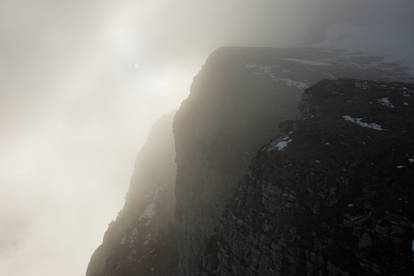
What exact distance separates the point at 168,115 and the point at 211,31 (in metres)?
41.9

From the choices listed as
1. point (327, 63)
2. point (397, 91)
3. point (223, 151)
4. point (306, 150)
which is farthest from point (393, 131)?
point (327, 63)

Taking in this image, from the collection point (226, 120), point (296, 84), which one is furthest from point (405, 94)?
point (226, 120)

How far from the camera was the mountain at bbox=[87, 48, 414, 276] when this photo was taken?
11.9m

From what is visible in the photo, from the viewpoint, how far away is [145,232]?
3797cm

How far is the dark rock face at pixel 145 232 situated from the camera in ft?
109

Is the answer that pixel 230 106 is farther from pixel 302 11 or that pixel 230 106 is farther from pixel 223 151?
pixel 302 11

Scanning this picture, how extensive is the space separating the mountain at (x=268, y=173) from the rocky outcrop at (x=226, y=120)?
0.16m

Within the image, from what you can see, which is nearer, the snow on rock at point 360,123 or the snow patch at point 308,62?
the snow on rock at point 360,123

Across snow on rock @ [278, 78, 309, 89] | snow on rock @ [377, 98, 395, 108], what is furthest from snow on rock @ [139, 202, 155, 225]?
snow on rock @ [377, 98, 395, 108]

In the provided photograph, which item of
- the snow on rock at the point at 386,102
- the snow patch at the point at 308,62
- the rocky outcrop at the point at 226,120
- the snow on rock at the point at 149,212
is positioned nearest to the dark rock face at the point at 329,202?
the snow on rock at the point at 386,102

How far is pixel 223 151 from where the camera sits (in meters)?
29.3

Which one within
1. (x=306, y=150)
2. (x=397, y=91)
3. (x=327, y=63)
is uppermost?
(x=327, y=63)

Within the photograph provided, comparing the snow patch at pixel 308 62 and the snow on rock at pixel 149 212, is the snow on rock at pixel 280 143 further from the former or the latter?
the snow patch at pixel 308 62

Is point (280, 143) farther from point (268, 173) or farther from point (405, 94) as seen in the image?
point (405, 94)
